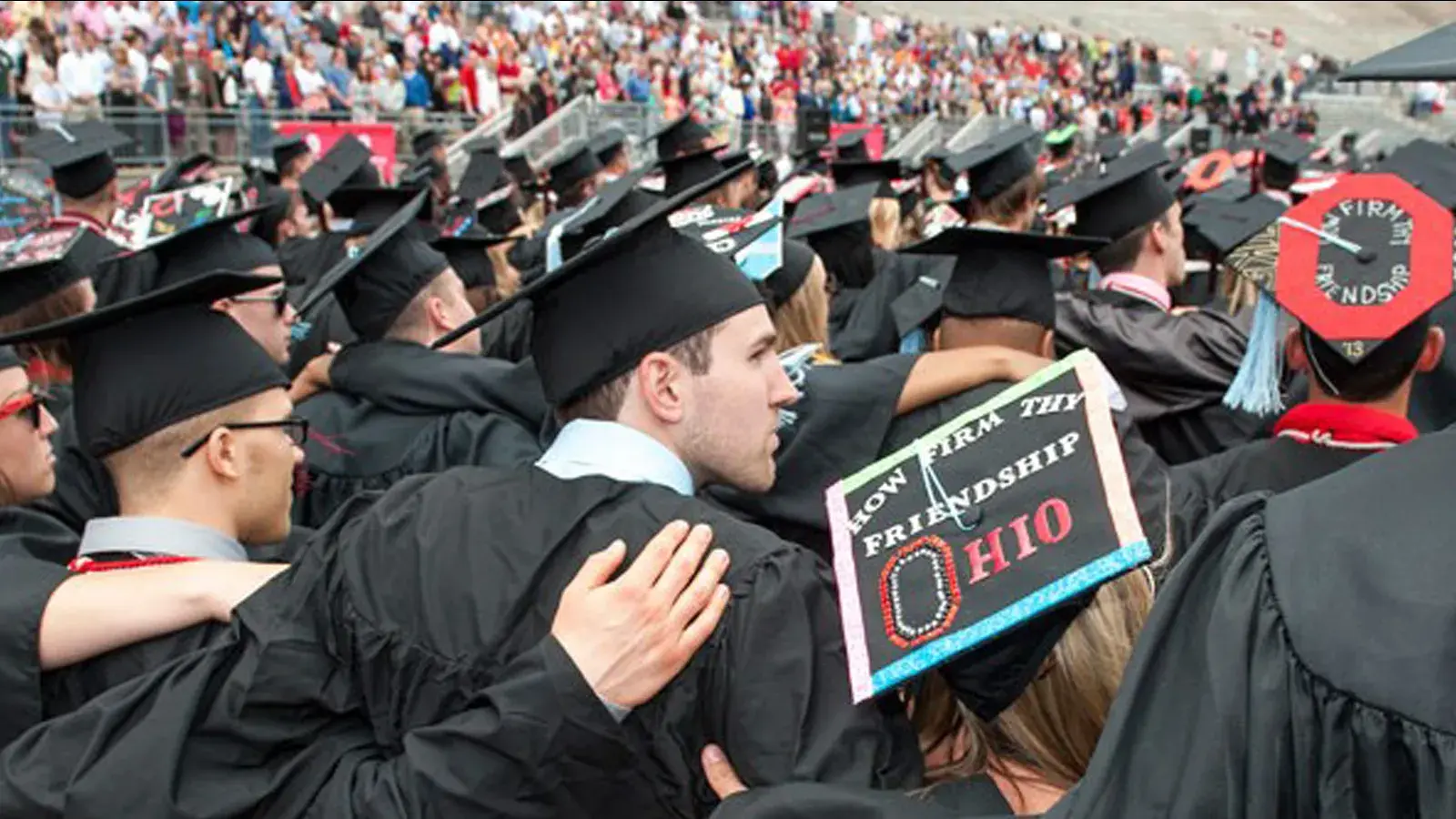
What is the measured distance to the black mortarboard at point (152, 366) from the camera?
2.41 m

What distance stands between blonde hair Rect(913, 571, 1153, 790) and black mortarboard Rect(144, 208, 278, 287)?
11.2ft

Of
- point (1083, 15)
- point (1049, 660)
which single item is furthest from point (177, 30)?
point (1083, 15)

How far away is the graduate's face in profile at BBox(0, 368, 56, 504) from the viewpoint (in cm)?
271

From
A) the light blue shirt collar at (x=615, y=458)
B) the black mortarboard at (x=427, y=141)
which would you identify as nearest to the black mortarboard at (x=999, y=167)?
the light blue shirt collar at (x=615, y=458)

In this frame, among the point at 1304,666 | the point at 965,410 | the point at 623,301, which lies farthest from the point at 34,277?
the point at 1304,666

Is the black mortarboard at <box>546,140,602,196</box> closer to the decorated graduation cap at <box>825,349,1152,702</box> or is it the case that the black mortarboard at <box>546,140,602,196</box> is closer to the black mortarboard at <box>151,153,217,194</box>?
the black mortarboard at <box>151,153,217,194</box>

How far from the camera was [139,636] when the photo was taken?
1.96 metres

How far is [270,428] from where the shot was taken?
101 inches

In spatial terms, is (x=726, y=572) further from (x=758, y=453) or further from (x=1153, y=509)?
(x=1153, y=509)

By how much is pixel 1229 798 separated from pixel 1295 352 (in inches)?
79.1

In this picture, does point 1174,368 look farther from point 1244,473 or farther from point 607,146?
point 607,146

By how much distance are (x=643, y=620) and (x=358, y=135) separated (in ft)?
44.7

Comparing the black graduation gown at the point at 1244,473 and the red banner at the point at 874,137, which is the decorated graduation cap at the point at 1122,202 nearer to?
the black graduation gown at the point at 1244,473

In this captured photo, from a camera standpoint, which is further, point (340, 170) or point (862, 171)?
point (862, 171)
